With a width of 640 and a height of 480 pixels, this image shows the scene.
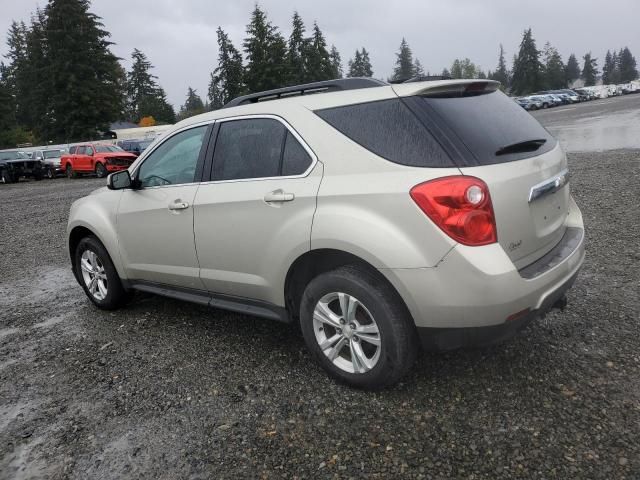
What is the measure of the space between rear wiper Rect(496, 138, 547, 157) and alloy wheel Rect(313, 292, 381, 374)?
115 centimetres

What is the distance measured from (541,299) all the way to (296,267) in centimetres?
142

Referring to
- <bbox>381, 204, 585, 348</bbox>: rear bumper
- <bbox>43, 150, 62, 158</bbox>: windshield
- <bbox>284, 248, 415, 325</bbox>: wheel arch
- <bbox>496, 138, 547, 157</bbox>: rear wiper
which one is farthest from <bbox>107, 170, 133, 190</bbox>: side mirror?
<bbox>43, 150, 62, 158</bbox>: windshield

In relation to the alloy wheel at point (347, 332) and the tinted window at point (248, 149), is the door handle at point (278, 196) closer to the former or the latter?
the tinted window at point (248, 149)

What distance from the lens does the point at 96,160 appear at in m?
22.8

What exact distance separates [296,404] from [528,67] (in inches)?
3802

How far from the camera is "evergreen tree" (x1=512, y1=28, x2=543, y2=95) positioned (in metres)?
87.2

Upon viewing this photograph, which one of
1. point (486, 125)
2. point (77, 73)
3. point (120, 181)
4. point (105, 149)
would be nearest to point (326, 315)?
point (486, 125)

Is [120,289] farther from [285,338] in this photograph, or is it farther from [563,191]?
[563,191]

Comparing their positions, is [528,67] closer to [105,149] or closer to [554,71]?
[554,71]

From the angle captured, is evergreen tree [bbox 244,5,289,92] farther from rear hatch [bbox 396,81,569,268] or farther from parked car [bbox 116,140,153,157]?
rear hatch [bbox 396,81,569,268]

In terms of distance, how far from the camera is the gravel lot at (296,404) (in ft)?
8.20

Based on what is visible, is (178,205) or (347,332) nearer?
(347,332)

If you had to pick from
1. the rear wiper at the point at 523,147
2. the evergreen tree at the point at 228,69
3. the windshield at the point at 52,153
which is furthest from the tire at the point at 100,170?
the evergreen tree at the point at 228,69

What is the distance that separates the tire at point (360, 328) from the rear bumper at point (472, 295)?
0.11m
